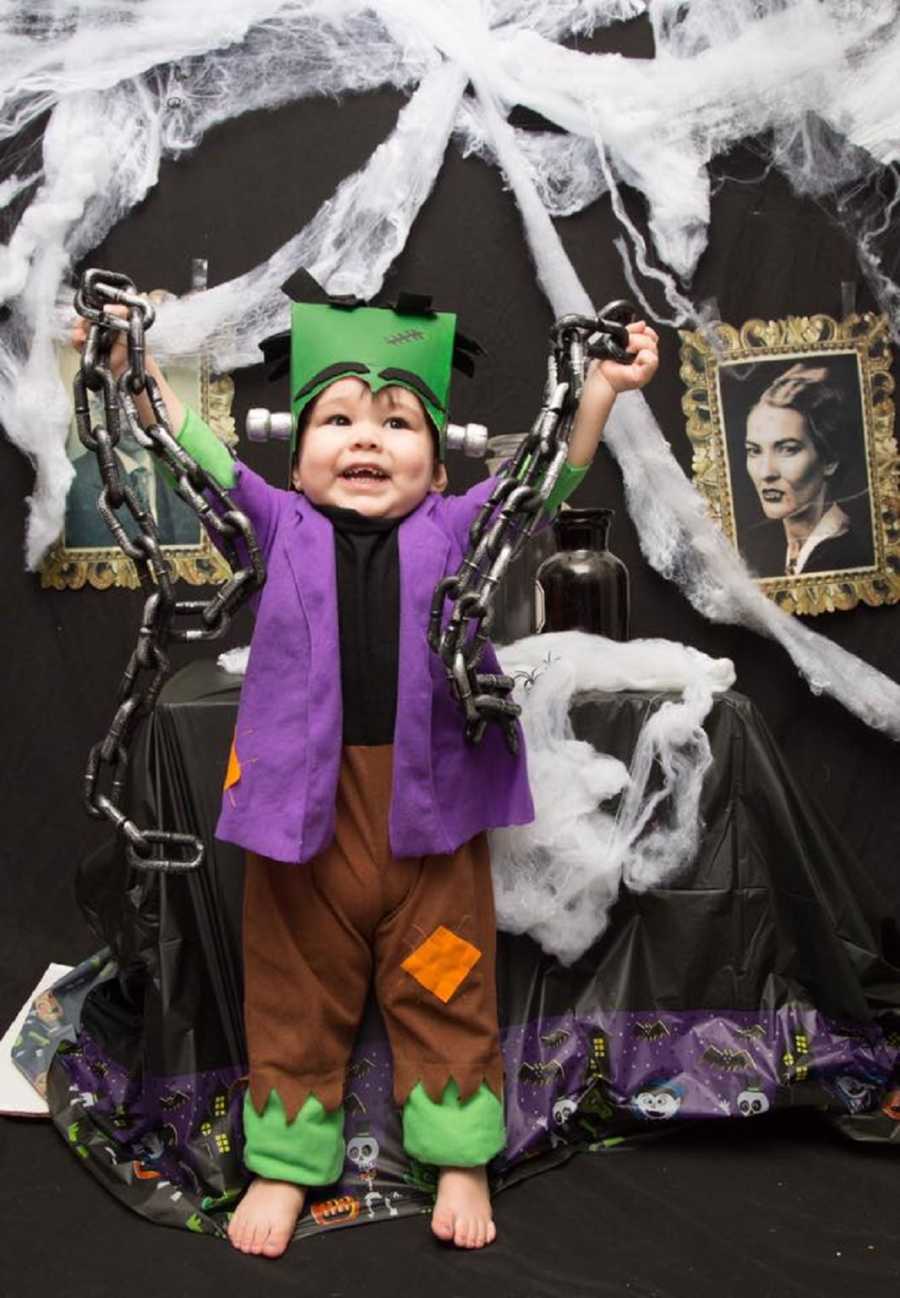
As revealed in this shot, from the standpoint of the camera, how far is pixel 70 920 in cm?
203

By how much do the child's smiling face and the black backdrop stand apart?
67cm

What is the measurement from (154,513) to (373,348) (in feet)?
Result: 2.64

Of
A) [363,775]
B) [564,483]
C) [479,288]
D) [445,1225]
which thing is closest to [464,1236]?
[445,1225]

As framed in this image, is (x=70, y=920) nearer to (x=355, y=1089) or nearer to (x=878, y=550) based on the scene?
(x=355, y=1089)

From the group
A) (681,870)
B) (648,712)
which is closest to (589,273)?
(648,712)

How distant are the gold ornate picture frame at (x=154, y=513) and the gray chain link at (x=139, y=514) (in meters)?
0.78

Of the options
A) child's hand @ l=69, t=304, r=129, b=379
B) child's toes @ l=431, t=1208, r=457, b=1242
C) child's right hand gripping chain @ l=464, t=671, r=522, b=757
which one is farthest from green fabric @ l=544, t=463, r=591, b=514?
child's toes @ l=431, t=1208, r=457, b=1242

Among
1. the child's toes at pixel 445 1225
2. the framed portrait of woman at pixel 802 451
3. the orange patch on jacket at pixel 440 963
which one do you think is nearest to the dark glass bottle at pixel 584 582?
the framed portrait of woman at pixel 802 451

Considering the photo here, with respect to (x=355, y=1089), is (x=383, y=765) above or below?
above

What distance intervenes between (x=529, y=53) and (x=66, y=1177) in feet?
5.51

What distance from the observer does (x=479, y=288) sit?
75.9 inches

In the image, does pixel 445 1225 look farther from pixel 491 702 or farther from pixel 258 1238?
pixel 491 702

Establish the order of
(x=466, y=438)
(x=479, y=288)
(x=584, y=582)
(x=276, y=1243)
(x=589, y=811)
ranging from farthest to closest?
1. (x=479, y=288)
2. (x=584, y=582)
3. (x=589, y=811)
4. (x=466, y=438)
5. (x=276, y=1243)

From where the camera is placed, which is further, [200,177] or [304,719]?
[200,177]
